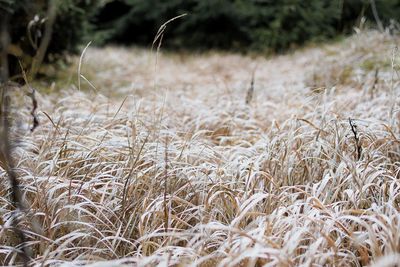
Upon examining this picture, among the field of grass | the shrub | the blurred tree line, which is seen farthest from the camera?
the blurred tree line

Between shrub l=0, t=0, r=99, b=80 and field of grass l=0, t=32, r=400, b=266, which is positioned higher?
shrub l=0, t=0, r=99, b=80

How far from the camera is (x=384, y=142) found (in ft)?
7.93

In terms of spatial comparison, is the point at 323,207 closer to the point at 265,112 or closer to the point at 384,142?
the point at 384,142

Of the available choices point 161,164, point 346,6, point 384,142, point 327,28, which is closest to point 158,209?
point 161,164

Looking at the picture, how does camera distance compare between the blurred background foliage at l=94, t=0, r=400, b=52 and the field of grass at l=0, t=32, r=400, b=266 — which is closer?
the field of grass at l=0, t=32, r=400, b=266

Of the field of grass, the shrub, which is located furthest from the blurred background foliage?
the field of grass

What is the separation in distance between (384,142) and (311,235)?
3.70 feet

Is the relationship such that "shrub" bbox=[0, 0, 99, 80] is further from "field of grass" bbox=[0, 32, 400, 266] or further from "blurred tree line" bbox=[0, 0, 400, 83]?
"field of grass" bbox=[0, 32, 400, 266]

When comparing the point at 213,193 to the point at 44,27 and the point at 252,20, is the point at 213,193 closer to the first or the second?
the point at 44,27

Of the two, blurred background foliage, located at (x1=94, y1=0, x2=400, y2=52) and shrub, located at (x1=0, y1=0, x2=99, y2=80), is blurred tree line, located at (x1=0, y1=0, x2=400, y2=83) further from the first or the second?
shrub, located at (x1=0, y1=0, x2=99, y2=80)

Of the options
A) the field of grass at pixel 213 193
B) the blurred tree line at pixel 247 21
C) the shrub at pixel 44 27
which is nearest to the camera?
the field of grass at pixel 213 193

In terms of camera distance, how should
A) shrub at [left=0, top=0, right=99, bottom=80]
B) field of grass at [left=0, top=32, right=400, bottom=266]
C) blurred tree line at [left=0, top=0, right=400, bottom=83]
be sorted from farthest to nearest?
1. blurred tree line at [left=0, top=0, right=400, bottom=83]
2. shrub at [left=0, top=0, right=99, bottom=80]
3. field of grass at [left=0, top=32, right=400, bottom=266]

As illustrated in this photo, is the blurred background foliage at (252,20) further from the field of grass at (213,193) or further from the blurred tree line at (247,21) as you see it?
the field of grass at (213,193)

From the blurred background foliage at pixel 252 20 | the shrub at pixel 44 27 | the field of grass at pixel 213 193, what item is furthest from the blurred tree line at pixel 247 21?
the field of grass at pixel 213 193
